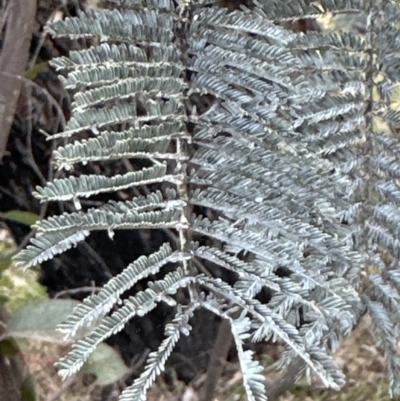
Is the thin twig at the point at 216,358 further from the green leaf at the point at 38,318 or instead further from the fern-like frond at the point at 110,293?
the fern-like frond at the point at 110,293

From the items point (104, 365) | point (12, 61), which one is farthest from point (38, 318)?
point (12, 61)

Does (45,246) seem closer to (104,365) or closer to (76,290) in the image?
(104,365)

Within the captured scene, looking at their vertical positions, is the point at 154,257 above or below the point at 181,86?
below

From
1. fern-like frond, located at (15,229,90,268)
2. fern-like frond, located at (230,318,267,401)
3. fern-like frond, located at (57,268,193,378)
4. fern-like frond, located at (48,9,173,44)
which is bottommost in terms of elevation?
fern-like frond, located at (230,318,267,401)

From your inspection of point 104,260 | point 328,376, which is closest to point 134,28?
point 328,376

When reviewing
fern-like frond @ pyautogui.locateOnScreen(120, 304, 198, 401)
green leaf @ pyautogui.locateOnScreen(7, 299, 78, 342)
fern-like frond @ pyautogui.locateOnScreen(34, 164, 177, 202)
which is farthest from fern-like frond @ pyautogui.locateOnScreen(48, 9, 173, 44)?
green leaf @ pyautogui.locateOnScreen(7, 299, 78, 342)

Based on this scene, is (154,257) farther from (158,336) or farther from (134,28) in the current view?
(158,336)

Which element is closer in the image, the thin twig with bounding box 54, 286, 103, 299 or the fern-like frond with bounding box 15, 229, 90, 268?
the fern-like frond with bounding box 15, 229, 90, 268

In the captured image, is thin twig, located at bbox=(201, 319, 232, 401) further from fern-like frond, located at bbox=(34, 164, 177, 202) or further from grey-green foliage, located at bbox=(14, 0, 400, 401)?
fern-like frond, located at bbox=(34, 164, 177, 202)
